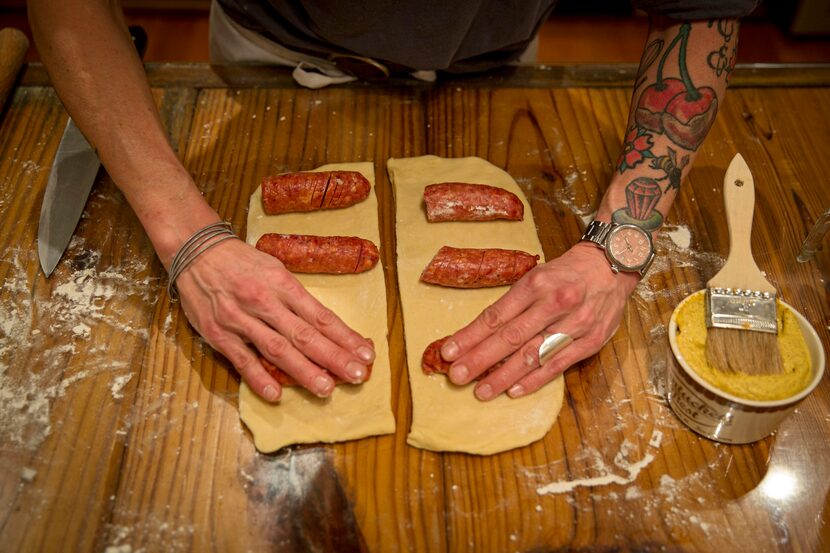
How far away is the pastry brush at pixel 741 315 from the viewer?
1589 mm

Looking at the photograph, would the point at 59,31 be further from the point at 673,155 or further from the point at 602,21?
the point at 602,21

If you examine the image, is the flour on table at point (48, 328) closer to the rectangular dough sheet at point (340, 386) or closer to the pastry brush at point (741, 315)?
the rectangular dough sheet at point (340, 386)

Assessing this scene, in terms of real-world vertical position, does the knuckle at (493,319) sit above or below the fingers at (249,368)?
above

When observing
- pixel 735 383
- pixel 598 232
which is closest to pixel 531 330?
pixel 598 232

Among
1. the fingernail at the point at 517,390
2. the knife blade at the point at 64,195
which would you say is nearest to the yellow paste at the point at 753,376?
the fingernail at the point at 517,390

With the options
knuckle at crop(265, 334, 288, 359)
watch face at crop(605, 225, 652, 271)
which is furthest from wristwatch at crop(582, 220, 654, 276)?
knuckle at crop(265, 334, 288, 359)

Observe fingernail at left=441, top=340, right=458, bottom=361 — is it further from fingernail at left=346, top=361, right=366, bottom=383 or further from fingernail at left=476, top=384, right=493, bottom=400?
fingernail at left=346, top=361, right=366, bottom=383

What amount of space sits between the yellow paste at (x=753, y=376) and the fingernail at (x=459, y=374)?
535 mm

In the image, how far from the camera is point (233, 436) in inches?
66.5

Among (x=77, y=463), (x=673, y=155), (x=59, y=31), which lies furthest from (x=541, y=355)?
(x=59, y=31)

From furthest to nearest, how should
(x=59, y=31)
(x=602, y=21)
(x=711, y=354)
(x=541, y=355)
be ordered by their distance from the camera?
1. (x=602, y=21)
2. (x=59, y=31)
3. (x=541, y=355)
4. (x=711, y=354)

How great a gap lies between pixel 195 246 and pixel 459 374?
81 centimetres

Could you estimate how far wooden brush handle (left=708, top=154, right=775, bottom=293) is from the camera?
1.71 m

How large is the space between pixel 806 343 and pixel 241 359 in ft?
4.68
